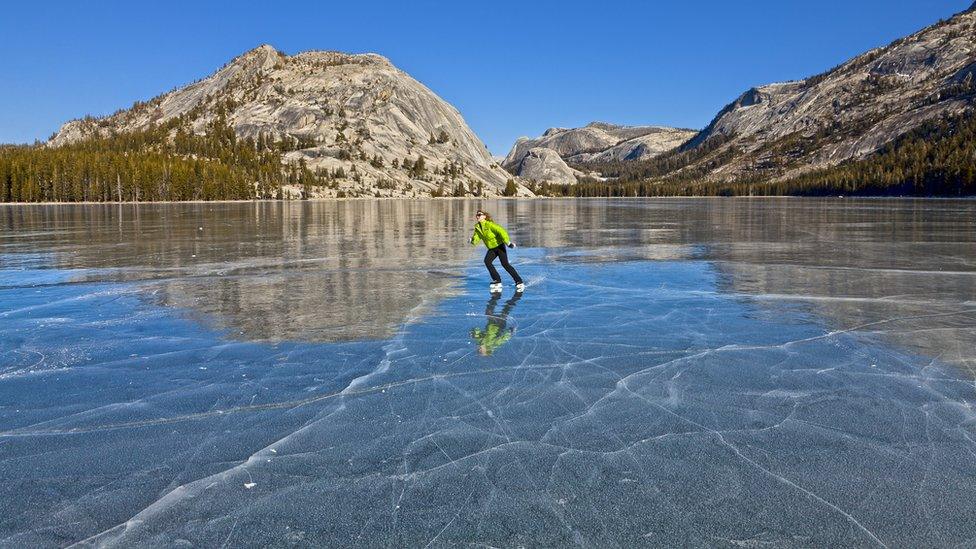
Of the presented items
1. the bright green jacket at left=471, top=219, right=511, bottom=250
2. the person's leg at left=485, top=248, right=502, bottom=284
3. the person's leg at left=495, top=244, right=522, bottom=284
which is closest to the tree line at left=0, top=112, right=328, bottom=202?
the bright green jacket at left=471, top=219, right=511, bottom=250

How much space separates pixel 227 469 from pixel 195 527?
0.98 meters

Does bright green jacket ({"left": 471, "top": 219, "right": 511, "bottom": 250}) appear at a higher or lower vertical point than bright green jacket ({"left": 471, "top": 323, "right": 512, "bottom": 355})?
higher

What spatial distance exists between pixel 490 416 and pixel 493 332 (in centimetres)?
444

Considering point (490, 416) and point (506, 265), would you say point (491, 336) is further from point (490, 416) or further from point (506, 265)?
point (506, 265)

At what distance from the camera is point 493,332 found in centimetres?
1168

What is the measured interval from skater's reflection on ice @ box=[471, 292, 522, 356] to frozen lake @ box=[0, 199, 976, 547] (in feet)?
0.26

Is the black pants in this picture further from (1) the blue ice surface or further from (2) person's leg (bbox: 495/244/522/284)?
(1) the blue ice surface

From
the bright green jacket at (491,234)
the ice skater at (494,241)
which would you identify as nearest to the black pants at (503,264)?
the ice skater at (494,241)

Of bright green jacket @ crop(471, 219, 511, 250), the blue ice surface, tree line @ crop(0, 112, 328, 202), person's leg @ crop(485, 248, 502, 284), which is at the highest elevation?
tree line @ crop(0, 112, 328, 202)

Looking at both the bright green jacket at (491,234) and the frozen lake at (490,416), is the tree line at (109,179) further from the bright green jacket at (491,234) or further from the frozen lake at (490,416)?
the bright green jacket at (491,234)

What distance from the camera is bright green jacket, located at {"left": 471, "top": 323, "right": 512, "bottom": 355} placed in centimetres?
1059

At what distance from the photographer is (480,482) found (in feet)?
18.6

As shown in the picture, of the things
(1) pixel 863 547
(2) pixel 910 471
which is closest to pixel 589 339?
(2) pixel 910 471

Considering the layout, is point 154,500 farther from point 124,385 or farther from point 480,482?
point 124,385
